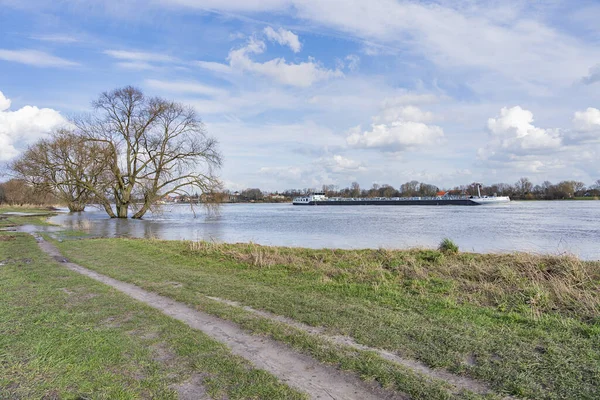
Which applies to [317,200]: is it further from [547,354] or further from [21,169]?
[547,354]

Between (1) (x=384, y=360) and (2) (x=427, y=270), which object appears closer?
(1) (x=384, y=360)

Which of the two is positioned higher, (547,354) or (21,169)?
(21,169)

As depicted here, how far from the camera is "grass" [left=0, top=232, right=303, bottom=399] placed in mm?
3682

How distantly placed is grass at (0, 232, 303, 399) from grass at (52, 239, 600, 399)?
1.03 metres

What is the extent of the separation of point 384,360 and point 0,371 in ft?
13.3

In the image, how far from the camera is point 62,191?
1543 inches

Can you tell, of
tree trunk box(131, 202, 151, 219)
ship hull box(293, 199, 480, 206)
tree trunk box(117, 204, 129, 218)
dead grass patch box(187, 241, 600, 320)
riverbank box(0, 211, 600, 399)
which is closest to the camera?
riverbank box(0, 211, 600, 399)

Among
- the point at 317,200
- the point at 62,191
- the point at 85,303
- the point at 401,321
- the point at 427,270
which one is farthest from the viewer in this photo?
the point at 317,200

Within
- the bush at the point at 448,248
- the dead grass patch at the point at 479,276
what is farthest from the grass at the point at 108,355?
the bush at the point at 448,248

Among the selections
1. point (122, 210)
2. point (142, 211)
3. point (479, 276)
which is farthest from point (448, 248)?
point (122, 210)

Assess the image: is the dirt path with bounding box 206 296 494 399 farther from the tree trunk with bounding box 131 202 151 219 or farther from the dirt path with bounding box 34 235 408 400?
the tree trunk with bounding box 131 202 151 219

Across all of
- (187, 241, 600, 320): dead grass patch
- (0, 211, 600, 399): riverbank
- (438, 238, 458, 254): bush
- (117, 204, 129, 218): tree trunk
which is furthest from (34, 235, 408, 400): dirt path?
(117, 204, 129, 218): tree trunk

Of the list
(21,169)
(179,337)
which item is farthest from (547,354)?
(21,169)

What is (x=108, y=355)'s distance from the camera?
14.6ft
